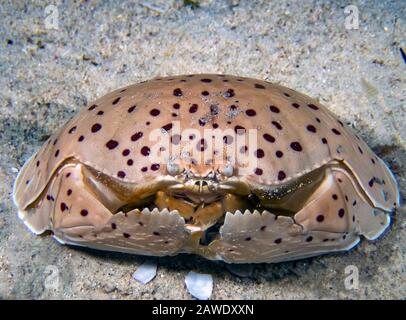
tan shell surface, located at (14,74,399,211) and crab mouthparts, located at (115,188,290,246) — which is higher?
tan shell surface, located at (14,74,399,211)

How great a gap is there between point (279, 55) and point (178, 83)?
5.24 feet

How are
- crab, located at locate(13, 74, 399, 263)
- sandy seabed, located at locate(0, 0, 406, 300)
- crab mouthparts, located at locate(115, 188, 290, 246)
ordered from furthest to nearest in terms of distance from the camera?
sandy seabed, located at locate(0, 0, 406, 300)
crab mouthparts, located at locate(115, 188, 290, 246)
crab, located at locate(13, 74, 399, 263)

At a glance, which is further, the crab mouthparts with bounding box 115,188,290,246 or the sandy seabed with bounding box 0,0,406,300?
A: the sandy seabed with bounding box 0,0,406,300

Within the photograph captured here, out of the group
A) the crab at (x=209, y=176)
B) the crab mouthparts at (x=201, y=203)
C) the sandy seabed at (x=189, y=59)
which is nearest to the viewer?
the crab at (x=209, y=176)

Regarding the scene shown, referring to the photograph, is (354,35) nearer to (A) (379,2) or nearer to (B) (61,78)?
(A) (379,2)

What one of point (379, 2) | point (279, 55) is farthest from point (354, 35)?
point (279, 55)

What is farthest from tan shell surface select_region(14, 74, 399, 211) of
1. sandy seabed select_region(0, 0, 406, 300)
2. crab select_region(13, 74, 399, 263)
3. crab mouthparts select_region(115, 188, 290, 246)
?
sandy seabed select_region(0, 0, 406, 300)

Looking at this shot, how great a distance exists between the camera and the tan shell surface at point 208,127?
8.90 feet

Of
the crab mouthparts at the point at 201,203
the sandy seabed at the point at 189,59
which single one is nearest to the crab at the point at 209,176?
the crab mouthparts at the point at 201,203

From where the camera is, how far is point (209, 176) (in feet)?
8.75

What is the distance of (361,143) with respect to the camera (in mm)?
3240

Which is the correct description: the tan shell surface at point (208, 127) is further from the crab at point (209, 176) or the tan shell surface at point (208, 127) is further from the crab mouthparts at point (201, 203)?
the crab mouthparts at point (201, 203)

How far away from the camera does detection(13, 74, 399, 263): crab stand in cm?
266

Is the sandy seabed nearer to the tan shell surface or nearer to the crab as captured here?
the crab
